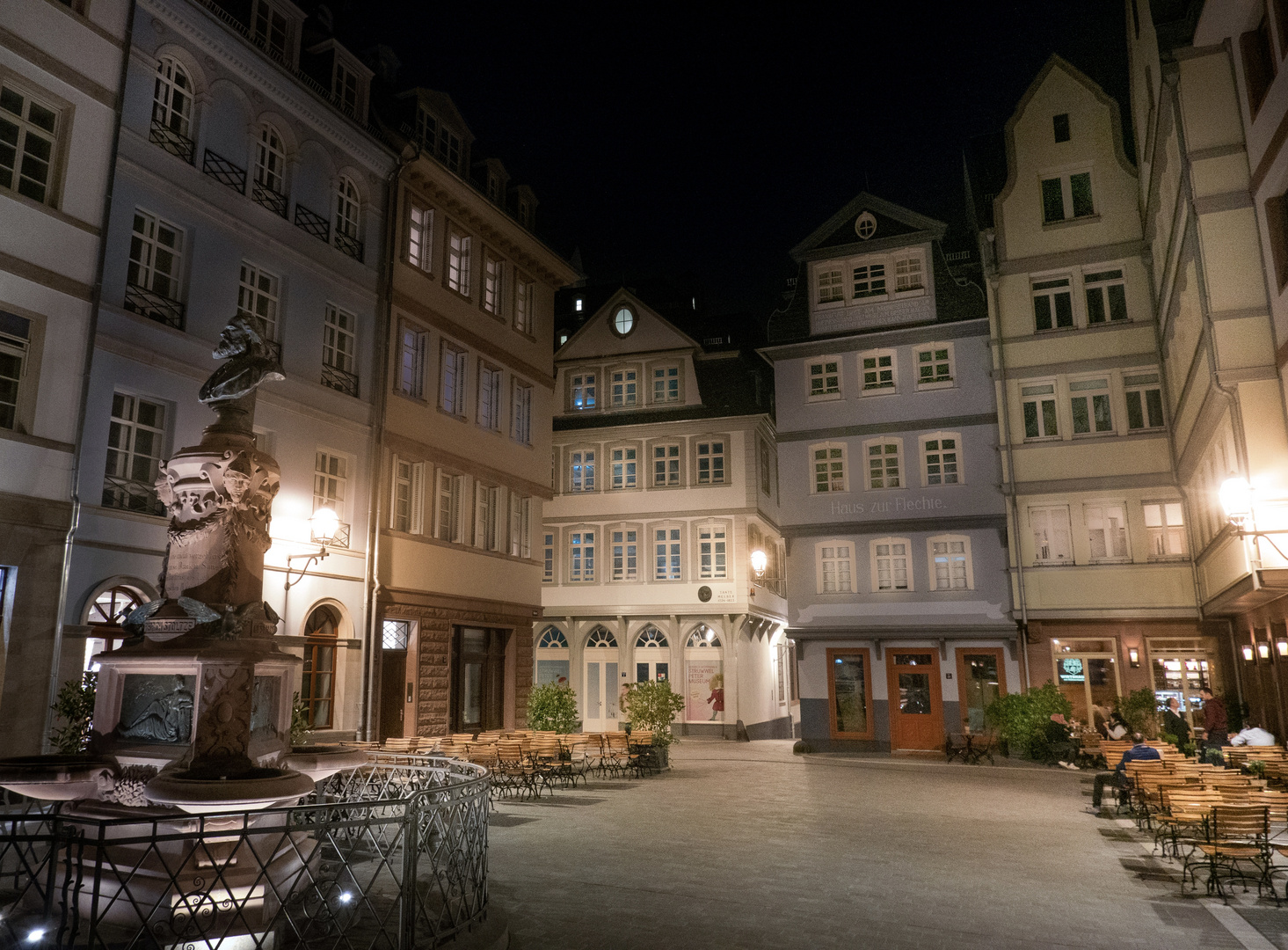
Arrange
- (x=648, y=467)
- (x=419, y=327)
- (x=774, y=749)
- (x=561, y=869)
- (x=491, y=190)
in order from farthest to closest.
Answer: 1. (x=648, y=467)
2. (x=774, y=749)
3. (x=491, y=190)
4. (x=419, y=327)
5. (x=561, y=869)

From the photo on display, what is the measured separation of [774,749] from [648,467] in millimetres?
11309

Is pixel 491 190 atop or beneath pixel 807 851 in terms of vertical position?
atop

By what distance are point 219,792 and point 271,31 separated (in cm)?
1690

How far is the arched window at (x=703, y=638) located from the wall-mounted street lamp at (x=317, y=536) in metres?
17.8

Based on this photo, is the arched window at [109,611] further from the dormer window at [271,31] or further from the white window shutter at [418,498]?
the dormer window at [271,31]

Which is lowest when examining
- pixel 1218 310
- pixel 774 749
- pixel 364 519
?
pixel 774 749

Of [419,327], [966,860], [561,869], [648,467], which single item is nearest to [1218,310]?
[966,860]

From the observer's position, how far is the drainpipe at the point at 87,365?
13.2m

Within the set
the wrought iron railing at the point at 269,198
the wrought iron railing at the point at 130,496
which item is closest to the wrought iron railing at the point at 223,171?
the wrought iron railing at the point at 269,198

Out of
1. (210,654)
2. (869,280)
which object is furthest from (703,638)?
(210,654)

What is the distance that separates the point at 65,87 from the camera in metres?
14.1

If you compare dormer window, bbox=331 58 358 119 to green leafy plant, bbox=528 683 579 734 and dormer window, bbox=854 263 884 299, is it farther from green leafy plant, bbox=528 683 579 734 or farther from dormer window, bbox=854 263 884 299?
dormer window, bbox=854 263 884 299

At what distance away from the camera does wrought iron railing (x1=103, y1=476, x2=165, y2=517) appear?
47.4ft

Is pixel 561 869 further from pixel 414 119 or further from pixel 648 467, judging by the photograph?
pixel 648 467
